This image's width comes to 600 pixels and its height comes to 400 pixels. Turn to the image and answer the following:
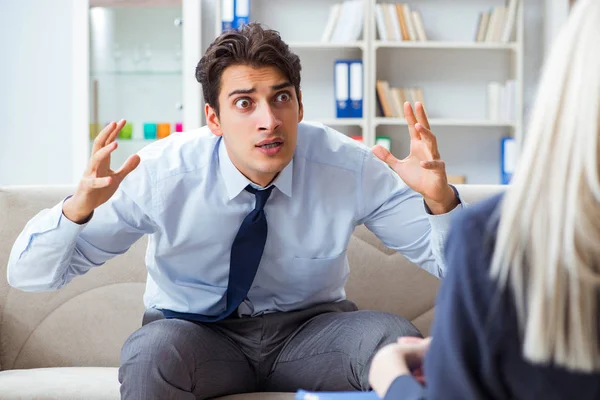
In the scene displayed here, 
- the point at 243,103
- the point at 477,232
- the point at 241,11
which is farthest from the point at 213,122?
the point at 241,11

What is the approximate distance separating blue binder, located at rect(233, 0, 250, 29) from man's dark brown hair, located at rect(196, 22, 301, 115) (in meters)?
2.62

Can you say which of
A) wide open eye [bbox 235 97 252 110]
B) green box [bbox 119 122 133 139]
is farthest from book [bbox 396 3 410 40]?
wide open eye [bbox 235 97 252 110]

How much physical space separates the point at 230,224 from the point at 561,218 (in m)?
1.24

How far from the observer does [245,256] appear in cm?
182

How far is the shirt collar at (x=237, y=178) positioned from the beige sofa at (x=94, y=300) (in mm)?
329

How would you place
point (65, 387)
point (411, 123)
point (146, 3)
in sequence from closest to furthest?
point (411, 123) → point (65, 387) → point (146, 3)

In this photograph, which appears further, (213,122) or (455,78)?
(455,78)

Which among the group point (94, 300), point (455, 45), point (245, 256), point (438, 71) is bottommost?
point (94, 300)

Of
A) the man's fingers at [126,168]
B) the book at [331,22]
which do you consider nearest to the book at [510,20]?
the book at [331,22]

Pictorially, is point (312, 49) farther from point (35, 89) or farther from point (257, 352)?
point (257, 352)

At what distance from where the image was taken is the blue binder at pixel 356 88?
444 cm

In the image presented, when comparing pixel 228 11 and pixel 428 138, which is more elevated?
pixel 228 11

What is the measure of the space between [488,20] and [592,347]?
4.13 metres

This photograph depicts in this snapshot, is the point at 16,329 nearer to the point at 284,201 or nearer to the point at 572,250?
the point at 284,201
